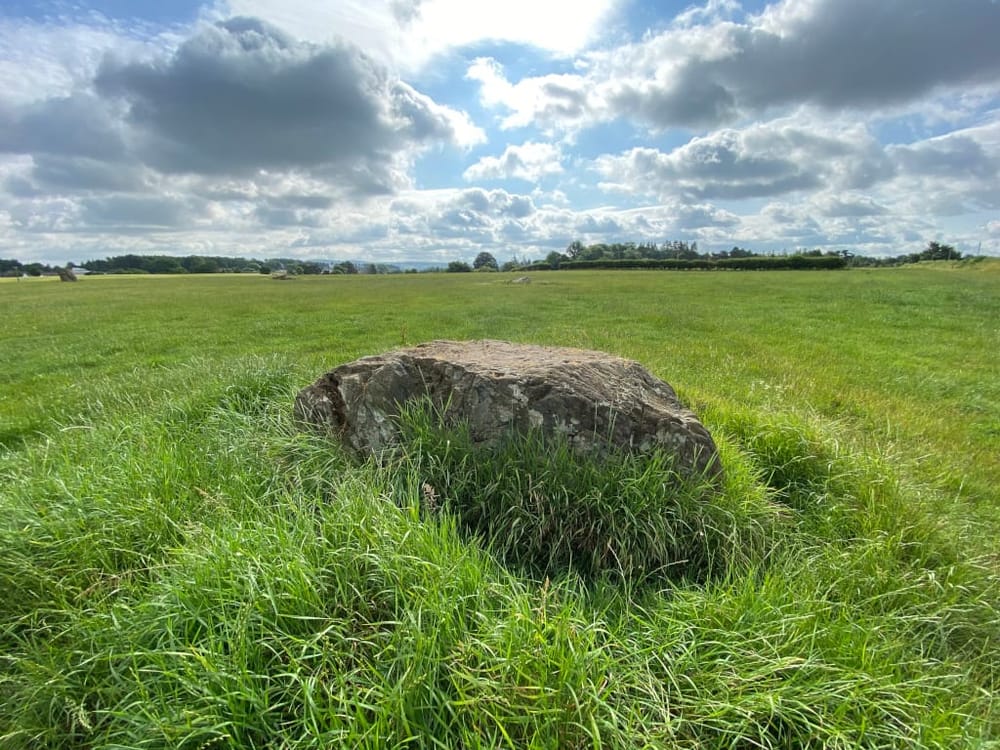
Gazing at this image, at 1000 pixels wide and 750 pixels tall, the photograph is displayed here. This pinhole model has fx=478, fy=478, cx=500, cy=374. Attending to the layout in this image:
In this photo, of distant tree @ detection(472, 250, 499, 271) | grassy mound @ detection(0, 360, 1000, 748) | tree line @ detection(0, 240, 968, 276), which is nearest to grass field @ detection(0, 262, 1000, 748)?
grassy mound @ detection(0, 360, 1000, 748)

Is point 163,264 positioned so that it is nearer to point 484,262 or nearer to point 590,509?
point 484,262

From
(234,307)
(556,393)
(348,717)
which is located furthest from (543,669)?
(234,307)

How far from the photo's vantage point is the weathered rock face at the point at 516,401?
4.07m

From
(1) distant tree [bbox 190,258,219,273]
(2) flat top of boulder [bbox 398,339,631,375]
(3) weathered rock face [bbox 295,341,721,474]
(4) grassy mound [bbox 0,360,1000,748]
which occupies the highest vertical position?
(1) distant tree [bbox 190,258,219,273]

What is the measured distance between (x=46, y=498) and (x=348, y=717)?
3.38 metres

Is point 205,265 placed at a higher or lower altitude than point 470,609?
higher

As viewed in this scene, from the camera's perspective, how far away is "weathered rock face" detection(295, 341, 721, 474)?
4.07 meters

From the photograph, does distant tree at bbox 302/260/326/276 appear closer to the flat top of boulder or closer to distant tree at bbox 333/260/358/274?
distant tree at bbox 333/260/358/274

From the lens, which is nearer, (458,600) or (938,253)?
(458,600)

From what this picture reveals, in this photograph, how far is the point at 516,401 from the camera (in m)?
4.14

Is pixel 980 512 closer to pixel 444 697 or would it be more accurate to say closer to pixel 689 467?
pixel 689 467

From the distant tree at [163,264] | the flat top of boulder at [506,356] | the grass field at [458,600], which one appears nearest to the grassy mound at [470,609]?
the grass field at [458,600]

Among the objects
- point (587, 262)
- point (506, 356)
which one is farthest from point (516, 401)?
point (587, 262)

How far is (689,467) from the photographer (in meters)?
4.01
